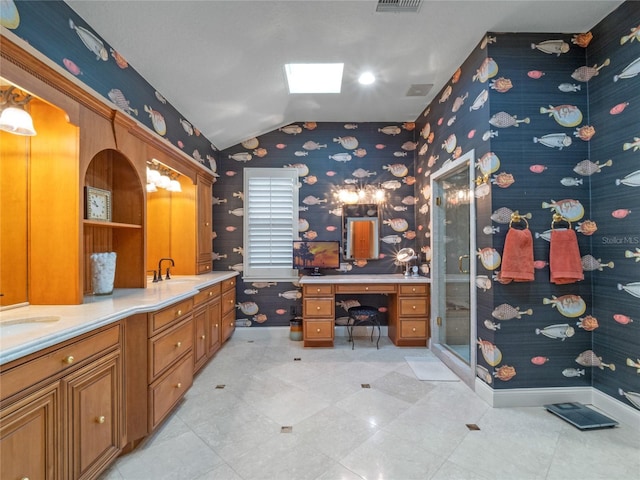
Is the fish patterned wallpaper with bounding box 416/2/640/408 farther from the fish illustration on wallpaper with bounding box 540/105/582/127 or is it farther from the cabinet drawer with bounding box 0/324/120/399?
the cabinet drawer with bounding box 0/324/120/399

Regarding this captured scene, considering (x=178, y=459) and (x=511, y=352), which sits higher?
(x=511, y=352)

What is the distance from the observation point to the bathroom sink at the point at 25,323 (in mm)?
1292

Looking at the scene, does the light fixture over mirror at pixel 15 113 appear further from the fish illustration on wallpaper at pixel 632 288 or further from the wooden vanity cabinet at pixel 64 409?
the fish illustration on wallpaper at pixel 632 288

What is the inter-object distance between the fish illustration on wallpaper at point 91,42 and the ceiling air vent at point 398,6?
1952 mm

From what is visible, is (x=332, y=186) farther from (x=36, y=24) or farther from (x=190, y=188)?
(x=36, y=24)

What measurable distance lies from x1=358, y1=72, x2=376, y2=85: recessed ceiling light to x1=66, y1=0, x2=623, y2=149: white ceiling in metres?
0.07

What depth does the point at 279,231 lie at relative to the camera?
4016 mm

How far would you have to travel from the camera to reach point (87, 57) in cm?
183

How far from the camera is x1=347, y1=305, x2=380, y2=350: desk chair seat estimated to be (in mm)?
3545

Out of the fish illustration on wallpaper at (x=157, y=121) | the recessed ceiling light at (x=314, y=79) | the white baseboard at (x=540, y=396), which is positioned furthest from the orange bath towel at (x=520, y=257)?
the fish illustration on wallpaper at (x=157, y=121)

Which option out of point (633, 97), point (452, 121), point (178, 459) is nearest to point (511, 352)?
point (633, 97)

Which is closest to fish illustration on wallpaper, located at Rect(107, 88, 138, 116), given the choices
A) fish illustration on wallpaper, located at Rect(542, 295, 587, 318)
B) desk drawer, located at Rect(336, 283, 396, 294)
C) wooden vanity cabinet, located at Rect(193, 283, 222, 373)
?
wooden vanity cabinet, located at Rect(193, 283, 222, 373)

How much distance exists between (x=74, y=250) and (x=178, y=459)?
141 centimetres

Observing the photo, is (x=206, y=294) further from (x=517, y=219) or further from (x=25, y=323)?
(x=517, y=219)
